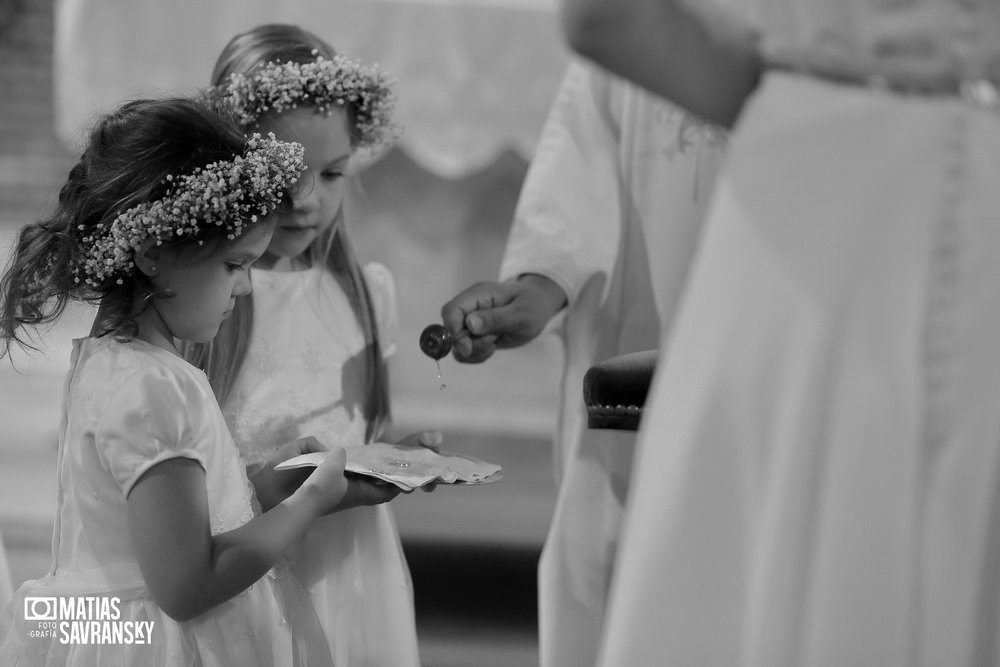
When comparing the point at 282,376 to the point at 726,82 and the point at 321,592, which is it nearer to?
the point at 321,592

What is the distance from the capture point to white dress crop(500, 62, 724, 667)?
1.99 meters

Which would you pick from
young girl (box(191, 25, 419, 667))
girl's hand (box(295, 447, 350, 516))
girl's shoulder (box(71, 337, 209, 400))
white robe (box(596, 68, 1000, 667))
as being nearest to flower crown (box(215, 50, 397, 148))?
young girl (box(191, 25, 419, 667))

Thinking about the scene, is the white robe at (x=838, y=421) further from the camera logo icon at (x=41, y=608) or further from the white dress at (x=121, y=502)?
the camera logo icon at (x=41, y=608)

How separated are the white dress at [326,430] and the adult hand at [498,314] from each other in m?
0.24

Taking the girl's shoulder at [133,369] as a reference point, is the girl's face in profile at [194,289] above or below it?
above

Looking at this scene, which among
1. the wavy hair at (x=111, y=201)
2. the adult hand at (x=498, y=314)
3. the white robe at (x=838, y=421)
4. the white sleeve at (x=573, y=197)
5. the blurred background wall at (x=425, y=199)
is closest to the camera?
the white robe at (x=838, y=421)

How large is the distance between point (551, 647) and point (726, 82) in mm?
1398

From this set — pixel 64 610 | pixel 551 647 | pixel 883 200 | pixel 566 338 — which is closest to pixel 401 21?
pixel 566 338

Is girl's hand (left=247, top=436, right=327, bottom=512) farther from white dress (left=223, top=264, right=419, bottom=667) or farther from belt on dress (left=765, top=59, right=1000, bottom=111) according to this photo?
belt on dress (left=765, top=59, right=1000, bottom=111)

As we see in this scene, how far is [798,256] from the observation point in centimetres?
83

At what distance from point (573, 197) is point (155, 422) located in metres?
0.99

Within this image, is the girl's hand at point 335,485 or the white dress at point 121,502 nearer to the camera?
the white dress at point 121,502

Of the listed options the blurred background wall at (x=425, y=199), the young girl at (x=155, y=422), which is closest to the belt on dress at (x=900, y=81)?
the young girl at (x=155, y=422)

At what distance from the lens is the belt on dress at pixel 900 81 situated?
0.87m
